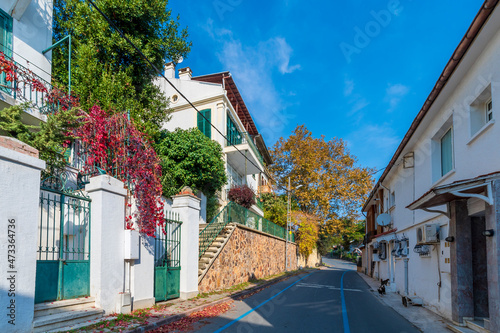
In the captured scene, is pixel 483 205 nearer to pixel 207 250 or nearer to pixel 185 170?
pixel 207 250

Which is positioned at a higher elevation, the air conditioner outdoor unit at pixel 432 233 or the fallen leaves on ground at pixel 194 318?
the air conditioner outdoor unit at pixel 432 233

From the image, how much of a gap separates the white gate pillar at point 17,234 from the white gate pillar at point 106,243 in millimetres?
1598

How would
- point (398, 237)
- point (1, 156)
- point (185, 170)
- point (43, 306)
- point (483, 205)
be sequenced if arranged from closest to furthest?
point (1, 156), point (43, 306), point (483, 205), point (398, 237), point (185, 170)

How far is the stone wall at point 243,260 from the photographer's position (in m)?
12.7

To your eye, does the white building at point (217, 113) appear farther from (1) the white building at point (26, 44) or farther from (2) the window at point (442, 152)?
(2) the window at point (442, 152)

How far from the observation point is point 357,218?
109ft

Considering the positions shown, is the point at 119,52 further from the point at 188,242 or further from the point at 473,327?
the point at 473,327

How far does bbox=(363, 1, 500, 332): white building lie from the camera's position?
19.5ft

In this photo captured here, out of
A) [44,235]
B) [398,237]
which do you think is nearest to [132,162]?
[44,235]

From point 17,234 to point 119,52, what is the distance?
1135cm

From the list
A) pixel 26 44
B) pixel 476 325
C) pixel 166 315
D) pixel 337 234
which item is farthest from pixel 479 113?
pixel 337 234

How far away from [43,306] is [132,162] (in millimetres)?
3916

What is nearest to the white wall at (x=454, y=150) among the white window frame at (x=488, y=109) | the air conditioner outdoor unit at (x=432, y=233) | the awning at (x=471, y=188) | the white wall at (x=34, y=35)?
the air conditioner outdoor unit at (x=432, y=233)

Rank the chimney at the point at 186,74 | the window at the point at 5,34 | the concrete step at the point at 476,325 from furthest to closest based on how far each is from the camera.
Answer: the chimney at the point at 186,74, the window at the point at 5,34, the concrete step at the point at 476,325
